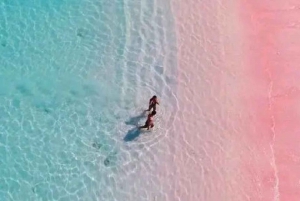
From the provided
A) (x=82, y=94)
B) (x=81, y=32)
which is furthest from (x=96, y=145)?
(x=81, y=32)

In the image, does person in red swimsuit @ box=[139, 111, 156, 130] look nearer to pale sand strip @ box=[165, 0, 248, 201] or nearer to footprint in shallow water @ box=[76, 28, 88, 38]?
pale sand strip @ box=[165, 0, 248, 201]

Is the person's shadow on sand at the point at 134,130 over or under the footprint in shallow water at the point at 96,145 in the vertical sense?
over

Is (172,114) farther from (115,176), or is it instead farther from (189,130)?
(115,176)

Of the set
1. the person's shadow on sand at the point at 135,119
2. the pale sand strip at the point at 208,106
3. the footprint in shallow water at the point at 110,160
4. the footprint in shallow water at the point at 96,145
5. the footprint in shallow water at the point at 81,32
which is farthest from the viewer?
the footprint in shallow water at the point at 81,32

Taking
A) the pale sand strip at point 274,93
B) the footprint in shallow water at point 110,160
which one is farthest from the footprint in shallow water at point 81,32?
the pale sand strip at point 274,93

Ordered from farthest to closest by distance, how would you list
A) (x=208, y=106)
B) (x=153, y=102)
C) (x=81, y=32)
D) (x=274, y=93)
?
(x=81, y=32) < (x=274, y=93) < (x=208, y=106) < (x=153, y=102)

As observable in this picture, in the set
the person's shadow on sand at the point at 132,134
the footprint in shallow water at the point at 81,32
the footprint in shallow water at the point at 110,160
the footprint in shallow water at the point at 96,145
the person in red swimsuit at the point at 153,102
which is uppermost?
the footprint in shallow water at the point at 81,32

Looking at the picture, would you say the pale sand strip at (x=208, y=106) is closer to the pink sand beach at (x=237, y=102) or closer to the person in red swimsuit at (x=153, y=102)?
the pink sand beach at (x=237, y=102)

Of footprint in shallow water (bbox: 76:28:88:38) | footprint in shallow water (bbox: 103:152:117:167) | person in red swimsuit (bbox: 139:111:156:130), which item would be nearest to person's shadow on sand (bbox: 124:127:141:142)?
person in red swimsuit (bbox: 139:111:156:130)

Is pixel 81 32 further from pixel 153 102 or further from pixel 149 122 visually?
pixel 149 122
